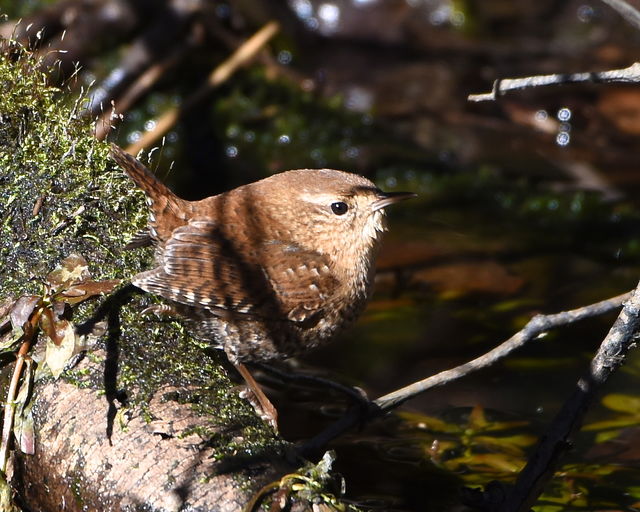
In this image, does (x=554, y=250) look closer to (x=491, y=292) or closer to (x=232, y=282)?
(x=491, y=292)

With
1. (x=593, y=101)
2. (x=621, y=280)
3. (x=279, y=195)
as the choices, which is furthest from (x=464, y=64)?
(x=279, y=195)

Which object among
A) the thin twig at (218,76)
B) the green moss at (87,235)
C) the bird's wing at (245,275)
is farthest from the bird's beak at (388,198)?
the thin twig at (218,76)

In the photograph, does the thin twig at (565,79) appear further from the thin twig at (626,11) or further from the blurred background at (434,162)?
the blurred background at (434,162)

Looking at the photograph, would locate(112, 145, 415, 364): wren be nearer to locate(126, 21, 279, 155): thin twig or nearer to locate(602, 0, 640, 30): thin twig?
locate(602, 0, 640, 30): thin twig

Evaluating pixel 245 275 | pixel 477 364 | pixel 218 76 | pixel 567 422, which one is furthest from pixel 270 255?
pixel 218 76

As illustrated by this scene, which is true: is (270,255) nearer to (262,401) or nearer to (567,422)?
(262,401)

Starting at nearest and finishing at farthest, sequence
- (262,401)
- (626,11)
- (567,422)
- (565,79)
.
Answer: (626,11), (565,79), (567,422), (262,401)

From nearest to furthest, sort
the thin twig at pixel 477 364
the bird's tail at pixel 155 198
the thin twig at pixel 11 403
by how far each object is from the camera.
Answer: the thin twig at pixel 11 403
the thin twig at pixel 477 364
the bird's tail at pixel 155 198
